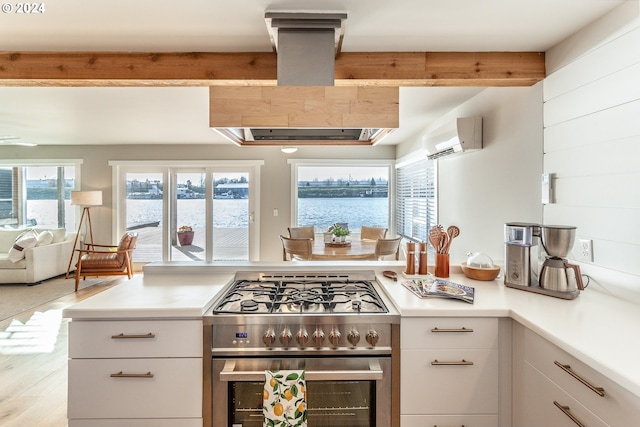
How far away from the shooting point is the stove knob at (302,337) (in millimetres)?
1419

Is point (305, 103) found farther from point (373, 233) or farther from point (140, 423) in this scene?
point (373, 233)

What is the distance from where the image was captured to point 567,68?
5.97 feet

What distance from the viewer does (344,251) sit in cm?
357

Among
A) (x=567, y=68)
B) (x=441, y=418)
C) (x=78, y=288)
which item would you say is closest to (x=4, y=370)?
(x=78, y=288)

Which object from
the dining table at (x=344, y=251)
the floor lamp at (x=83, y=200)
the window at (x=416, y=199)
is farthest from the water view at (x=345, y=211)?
the floor lamp at (x=83, y=200)

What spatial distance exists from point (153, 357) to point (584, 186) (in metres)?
2.22

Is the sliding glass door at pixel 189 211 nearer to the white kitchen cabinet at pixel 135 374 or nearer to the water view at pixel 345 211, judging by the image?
the water view at pixel 345 211

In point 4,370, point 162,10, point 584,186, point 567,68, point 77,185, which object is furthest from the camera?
point 77,185

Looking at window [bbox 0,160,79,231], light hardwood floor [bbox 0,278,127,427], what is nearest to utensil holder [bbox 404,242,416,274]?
light hardwood floor [bbox 0,278,127,427]

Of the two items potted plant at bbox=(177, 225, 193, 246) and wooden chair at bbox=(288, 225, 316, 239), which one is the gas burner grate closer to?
wooden chair at bbox=(288, 225, 316, 239)

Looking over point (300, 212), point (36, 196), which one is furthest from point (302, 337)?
point (36, 196)

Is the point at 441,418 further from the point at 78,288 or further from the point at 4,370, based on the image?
the point at 78,288

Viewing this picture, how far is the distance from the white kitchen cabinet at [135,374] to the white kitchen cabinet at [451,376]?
0.91 meters

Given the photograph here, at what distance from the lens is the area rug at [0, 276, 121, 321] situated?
154 inches
